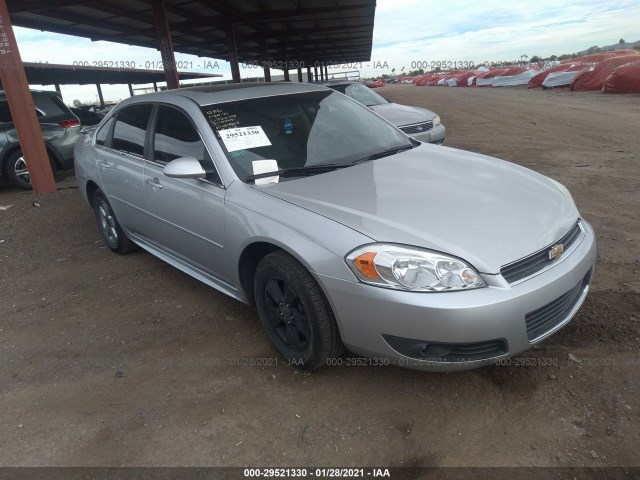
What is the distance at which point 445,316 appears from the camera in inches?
80.6

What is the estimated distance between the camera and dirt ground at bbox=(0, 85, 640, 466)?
2.15 metres

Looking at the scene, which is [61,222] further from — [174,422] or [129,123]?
[174,422]

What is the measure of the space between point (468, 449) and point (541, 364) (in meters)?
0.80

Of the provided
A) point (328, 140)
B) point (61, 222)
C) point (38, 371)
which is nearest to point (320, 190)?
point (328, 140)

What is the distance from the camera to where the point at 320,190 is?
2.69 meters

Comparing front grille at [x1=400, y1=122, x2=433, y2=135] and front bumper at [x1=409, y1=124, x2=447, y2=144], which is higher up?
front grille at [x1=400, y1=122, x2=433, y2=135]

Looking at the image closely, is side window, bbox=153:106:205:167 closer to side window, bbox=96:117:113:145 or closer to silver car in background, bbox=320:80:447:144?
side window, bbox=96:117:113:145

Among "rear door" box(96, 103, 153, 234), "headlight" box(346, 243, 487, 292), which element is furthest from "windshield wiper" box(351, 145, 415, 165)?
"rear door" box(96, 103, 153, 234)

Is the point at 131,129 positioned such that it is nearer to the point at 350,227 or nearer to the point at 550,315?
the point at 350,227

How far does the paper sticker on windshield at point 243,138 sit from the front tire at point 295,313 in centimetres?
84

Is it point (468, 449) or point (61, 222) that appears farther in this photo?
point (61, 222)

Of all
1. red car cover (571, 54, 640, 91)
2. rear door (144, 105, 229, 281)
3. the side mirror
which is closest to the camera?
the side mirror

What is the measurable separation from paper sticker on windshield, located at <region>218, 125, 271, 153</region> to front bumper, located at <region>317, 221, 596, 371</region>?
1188 mm

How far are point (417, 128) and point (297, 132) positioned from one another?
487 centimetres
